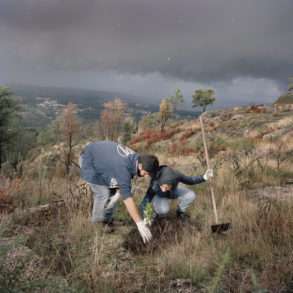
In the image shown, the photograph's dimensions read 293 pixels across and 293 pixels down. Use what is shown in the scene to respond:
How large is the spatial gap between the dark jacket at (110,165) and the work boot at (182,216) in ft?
3.20

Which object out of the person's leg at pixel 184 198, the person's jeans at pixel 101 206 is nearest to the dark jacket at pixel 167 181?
the person's leg at pixel 184 198

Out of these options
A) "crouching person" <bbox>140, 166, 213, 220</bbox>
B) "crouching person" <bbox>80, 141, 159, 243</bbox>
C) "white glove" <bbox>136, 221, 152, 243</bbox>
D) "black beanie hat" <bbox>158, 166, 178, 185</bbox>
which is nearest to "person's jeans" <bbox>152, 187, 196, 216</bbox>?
"crouching person" <bbox>140, 166, 213, 220</bbox>

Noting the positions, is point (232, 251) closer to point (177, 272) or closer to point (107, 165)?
point (177, 272)

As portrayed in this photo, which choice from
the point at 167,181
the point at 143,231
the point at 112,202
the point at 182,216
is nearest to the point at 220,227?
the point at 182,216

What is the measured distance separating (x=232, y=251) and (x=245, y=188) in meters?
2.98

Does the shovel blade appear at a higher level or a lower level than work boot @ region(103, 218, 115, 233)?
higher

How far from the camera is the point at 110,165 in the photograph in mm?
3740

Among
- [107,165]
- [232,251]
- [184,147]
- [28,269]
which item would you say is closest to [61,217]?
[107,165]

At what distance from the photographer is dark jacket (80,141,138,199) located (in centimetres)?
345

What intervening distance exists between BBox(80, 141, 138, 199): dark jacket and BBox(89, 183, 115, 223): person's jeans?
0.08m

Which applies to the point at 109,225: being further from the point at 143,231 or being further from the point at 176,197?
the point at 176,197

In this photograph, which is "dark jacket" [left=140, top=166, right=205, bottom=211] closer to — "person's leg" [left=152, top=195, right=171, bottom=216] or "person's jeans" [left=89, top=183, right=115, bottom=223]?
"person's leg" [left=152, top=195, right=171, bottom=216]

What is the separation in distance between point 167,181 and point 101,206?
36.2 inches

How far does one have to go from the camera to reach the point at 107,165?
3.78m
